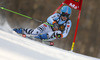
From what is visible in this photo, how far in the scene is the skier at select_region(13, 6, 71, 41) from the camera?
1226 millimetres

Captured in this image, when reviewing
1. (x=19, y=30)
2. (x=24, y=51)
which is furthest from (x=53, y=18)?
(x=24, y=51)

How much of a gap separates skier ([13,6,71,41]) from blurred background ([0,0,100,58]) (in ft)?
0.16

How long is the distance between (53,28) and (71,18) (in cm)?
21

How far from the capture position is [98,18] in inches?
53.6

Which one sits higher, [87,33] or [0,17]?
[0,17]

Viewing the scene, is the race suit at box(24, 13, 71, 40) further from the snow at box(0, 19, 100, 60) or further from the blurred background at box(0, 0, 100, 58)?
the snow at box(0, 19, 100, 60)

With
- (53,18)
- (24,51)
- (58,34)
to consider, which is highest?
(53,18)

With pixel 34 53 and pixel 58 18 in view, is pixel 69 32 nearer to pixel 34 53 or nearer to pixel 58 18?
pixel 58 18

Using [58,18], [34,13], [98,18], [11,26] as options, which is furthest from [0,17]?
[98,18]

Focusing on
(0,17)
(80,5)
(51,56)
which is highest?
(80,5)

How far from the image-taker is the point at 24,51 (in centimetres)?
81

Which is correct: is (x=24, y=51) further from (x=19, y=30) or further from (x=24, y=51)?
(x=19, y=30)

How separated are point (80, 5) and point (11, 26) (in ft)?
2.22

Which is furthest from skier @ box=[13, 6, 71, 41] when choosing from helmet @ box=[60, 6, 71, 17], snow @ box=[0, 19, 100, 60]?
snow @ box=[0, 19, 100, 60]
